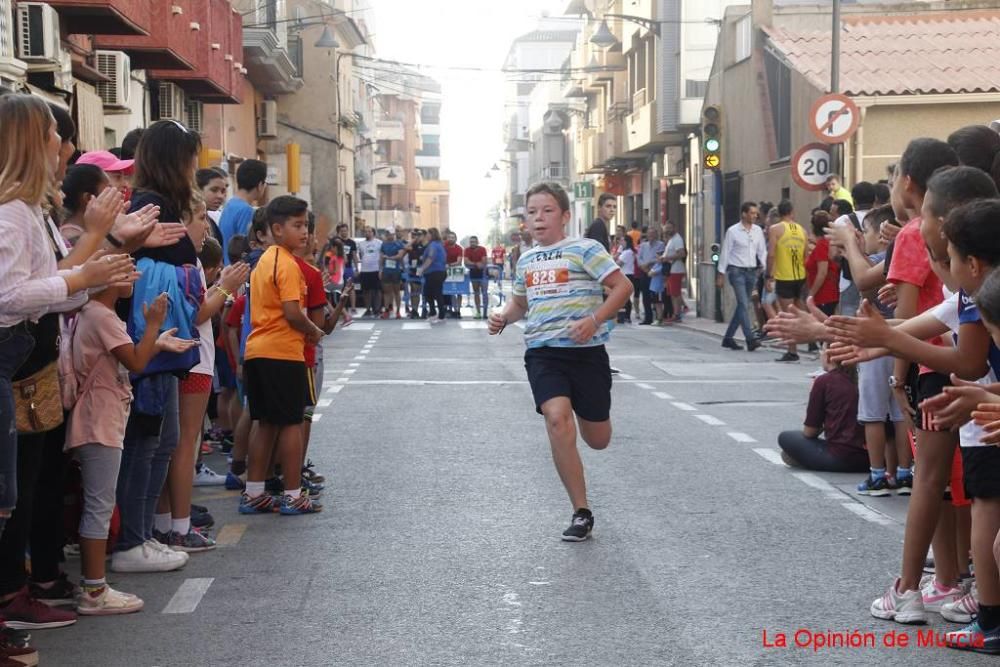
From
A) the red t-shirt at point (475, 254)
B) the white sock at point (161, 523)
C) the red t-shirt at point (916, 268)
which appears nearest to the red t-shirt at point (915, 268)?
the red t-shirt at point (916, 268)

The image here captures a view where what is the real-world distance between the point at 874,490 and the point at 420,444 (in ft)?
12.2

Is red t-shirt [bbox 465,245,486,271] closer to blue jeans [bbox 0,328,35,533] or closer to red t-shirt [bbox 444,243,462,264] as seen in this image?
red t-shirt [bbox 444,243,462,264]

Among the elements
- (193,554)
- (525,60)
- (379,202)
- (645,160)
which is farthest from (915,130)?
(525,60)

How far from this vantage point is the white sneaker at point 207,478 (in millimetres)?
9867

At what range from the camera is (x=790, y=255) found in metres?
20.3

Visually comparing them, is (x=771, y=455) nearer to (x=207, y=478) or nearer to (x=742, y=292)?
(x=207, y=478)

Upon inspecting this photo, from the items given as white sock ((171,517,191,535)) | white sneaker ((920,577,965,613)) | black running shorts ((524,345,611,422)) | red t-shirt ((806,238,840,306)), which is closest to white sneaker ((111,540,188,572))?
white sock ((171,517,191,535))

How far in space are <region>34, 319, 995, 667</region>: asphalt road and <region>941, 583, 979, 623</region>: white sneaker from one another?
0.06 meters

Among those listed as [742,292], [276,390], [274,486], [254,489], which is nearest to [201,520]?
[254,489]

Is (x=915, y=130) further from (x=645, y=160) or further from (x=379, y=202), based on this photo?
(x=379, y=202)

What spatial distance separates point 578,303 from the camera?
808 cm

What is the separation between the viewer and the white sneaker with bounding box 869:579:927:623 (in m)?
6.04

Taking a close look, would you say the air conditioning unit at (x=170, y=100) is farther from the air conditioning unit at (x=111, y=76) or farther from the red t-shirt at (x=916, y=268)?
the red t-shirt at (x=916, y=268)

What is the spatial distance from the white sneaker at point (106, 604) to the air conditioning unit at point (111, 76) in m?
17.4
